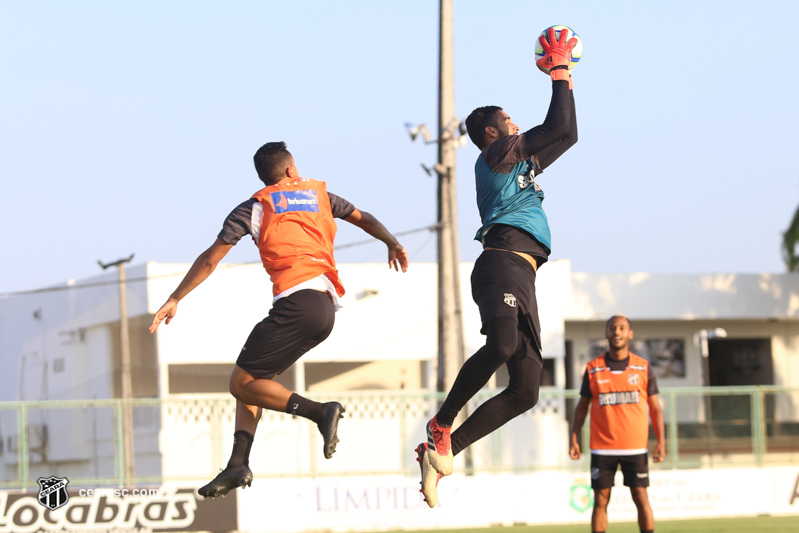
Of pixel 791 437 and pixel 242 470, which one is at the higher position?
pixel 242 470

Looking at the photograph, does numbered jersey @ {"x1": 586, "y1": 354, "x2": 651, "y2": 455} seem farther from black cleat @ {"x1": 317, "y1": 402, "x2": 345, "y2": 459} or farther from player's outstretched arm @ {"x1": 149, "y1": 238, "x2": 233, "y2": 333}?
player's outstretched arm @ {"x1": 149, "y1": 238, "x2": 233, "y2": 333}

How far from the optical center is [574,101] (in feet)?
19.6

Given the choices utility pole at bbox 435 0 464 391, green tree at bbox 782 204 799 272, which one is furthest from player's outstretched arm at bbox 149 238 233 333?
green tree at bbox 782 204 799 272

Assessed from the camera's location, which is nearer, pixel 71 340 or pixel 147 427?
pixel 147 427

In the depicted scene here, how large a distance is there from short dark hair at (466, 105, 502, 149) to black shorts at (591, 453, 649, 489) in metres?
4.59

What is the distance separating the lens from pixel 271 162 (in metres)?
6.41

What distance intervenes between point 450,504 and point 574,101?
10.1m

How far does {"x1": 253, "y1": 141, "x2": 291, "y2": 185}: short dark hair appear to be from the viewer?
641 cm

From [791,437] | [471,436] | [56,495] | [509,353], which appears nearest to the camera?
[509,353]

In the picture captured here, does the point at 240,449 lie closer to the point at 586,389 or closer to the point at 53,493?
the point at 586,389

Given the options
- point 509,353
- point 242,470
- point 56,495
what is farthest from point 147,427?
point 509,353

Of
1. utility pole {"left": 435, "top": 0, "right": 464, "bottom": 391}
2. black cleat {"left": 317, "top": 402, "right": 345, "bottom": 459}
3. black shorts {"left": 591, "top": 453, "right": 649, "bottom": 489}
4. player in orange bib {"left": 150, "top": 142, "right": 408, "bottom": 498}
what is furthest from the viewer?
utility pole {"left": 435, "top": 0, "right": 464, "bottom": 391}

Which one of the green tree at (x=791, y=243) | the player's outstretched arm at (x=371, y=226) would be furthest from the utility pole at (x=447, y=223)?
the green tree at (x=791, y=243)

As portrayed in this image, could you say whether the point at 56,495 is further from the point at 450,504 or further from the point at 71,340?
the point at 71,340
